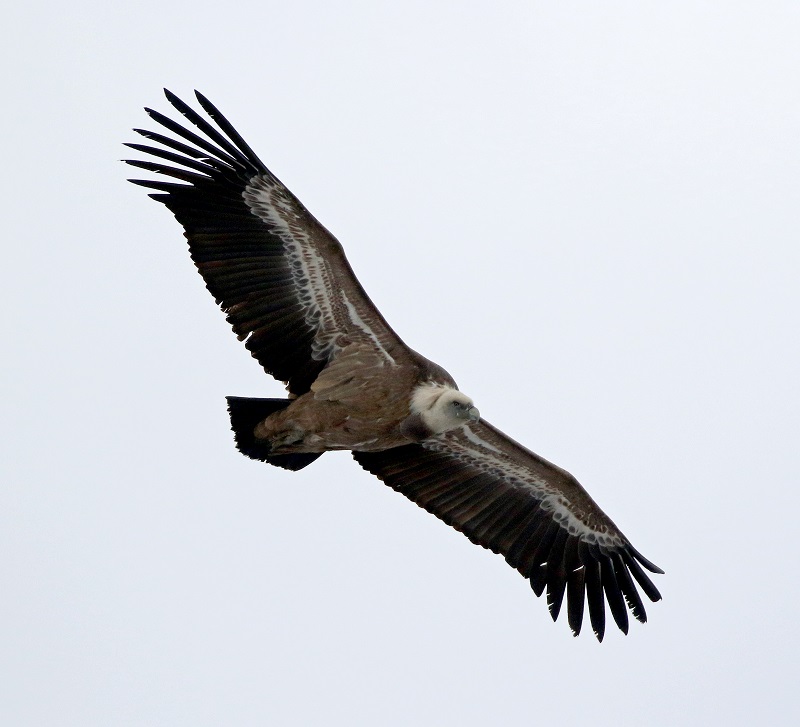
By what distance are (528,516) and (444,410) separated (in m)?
1.99

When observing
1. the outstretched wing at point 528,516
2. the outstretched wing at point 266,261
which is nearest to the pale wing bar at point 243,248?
the outstretched wing at point 266,261

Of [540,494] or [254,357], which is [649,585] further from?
[254,357]

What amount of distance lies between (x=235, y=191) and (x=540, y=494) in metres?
4.12

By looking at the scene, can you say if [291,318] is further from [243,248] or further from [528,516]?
[528,516]

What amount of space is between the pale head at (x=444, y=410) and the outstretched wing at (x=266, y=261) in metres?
0.47

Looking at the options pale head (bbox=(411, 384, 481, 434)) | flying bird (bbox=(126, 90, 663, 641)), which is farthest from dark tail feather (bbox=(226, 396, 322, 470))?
pale head (bbox=(411, 384, 481, 434))

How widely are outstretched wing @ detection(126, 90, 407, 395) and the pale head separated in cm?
47

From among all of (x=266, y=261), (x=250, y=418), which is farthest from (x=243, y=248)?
(x=250, y=418)

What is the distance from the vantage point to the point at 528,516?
12.8 meters

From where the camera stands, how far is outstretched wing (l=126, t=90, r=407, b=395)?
11.3m

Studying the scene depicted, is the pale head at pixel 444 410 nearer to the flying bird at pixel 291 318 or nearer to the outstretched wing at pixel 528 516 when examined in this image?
the flying bird at pixel 291 318

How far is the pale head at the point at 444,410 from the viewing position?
11.3 metres

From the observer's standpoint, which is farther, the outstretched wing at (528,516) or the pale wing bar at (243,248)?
the outstretched wing at (528,516)

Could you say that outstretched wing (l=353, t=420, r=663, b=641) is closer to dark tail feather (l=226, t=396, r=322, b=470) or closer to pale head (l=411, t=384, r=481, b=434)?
pale head (l=411, t=384, r=481, b=434)
